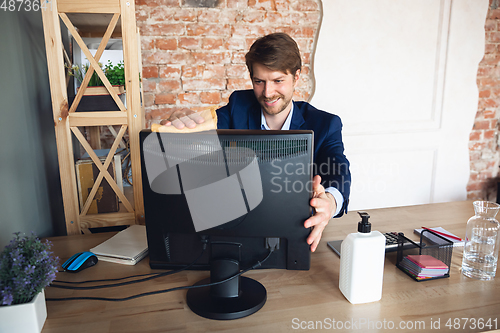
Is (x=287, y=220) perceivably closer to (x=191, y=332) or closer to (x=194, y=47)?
(x=191, y=332)

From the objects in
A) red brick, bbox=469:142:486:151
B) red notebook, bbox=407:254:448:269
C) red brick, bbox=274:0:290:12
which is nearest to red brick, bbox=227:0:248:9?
red brick, bbox=274:0:290:12

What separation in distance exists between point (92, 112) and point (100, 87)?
10 centimetres

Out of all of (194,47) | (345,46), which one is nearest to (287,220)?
(194,47)

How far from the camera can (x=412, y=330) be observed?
2.44ft

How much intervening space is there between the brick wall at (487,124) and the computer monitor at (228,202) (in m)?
2.76

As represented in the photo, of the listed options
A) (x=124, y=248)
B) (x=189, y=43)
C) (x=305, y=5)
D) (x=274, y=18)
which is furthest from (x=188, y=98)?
(x=124, y=248)

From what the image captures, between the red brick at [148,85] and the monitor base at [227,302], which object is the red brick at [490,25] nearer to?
the red brick at [148,85]

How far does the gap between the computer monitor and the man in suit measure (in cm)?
46

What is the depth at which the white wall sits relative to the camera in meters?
2.49

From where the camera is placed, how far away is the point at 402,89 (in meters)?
2.67

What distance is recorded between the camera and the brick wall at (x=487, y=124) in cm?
274

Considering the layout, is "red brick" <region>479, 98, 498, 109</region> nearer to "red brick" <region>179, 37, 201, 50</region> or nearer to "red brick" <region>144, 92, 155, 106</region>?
"red brick" <region>179, 37, 201, 50</region>

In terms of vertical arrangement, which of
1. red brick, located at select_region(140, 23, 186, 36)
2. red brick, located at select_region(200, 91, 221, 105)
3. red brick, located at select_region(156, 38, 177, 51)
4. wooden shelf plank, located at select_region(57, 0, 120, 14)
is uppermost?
red brick, located at select_region(140, 23, 186, 36)

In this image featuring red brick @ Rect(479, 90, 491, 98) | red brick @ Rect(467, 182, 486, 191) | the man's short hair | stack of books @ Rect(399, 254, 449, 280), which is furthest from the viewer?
red brick @ Rect(467, 182, 486, 191)
